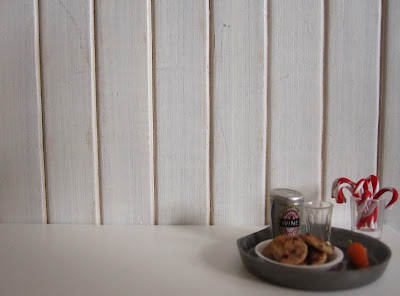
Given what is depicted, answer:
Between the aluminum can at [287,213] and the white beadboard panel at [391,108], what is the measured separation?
0.29 meters

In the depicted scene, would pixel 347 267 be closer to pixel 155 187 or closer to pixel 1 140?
pixel 155 187

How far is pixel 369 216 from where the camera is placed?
790 mm

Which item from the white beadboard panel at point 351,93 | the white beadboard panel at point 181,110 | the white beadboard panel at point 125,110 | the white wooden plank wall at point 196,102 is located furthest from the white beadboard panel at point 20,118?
the white beadboard panel at point 351,93

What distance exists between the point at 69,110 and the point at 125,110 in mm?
140

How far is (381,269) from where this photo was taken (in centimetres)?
59

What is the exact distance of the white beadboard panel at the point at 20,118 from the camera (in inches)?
35.4

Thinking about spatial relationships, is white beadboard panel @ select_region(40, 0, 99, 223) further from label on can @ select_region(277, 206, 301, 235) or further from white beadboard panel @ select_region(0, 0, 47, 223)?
label on can @ select_region(277, 206, 301, 235)

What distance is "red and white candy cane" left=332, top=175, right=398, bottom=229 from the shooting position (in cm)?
79

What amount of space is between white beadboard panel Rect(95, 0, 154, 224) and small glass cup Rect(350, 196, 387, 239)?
1.58ft

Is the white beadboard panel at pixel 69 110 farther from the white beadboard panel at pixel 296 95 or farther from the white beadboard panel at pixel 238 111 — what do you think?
the white beadboard panel at pixel 296 95

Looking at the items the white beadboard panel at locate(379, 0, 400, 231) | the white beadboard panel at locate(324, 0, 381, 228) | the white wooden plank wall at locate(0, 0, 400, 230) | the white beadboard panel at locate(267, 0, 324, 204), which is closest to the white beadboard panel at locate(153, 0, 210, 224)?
the white wooden plank wall at locate(0, 0, 400, 230)

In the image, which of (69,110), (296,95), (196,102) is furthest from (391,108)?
(69,110)

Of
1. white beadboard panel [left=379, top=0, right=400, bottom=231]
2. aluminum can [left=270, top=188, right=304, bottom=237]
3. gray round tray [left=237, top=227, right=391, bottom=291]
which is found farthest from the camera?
white beadboard panel [left=379, top=0, right=400, bottom=231]

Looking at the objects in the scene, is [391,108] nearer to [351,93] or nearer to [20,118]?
[351,93]
